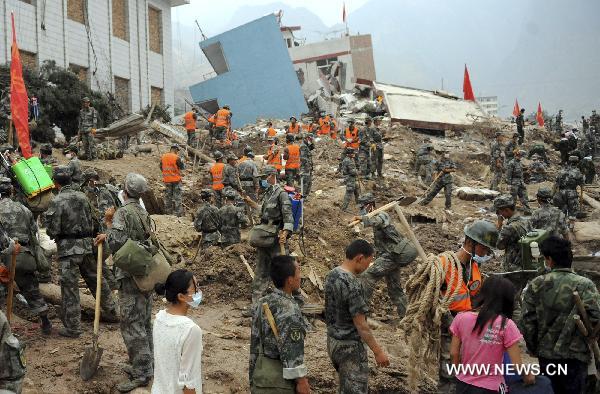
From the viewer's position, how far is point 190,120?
19.9 m

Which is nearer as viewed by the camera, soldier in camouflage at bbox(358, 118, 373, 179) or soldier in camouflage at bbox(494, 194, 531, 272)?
soldier in camouflage at bbox(494, 194, 531, 272)

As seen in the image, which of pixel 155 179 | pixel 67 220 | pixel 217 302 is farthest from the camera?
pixel 155 179

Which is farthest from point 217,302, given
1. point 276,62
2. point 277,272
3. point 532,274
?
point 276,62

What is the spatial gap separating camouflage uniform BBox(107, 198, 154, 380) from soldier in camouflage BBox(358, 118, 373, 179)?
12.2m

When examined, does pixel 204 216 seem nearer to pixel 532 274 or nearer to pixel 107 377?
pixel 107 377

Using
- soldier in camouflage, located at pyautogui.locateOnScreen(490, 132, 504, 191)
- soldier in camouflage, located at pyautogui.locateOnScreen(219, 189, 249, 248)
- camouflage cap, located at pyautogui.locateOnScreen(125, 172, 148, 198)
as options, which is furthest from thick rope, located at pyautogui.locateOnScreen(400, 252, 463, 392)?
soldier in camouflage, located at pyautogui.locateOnScreen(490, 132, 504, 191)

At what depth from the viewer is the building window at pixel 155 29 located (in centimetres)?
2947

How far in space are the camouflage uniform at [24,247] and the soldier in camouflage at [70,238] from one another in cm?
27

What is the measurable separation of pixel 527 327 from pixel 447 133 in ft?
82.3

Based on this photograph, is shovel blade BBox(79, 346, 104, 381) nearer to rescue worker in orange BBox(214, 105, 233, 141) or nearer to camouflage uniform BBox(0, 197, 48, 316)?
camouflage uniform BBox(0, 197, 48, 316)

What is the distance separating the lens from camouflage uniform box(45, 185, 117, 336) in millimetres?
6301

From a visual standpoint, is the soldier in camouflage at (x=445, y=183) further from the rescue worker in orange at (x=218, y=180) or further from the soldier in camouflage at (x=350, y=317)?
the soldier in camouflage at (x=350, y=317)

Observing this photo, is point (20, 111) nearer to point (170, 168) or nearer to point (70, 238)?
point (170, 168)

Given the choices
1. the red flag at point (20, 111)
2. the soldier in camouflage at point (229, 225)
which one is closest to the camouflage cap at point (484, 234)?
the soldier in camouflage at point (229, 225)
